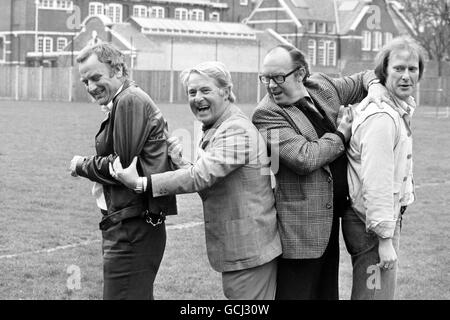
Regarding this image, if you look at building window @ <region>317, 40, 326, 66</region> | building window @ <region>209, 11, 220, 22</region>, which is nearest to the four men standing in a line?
building window @ <region>317, 40, 326, 66</region>

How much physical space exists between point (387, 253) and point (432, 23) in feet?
236

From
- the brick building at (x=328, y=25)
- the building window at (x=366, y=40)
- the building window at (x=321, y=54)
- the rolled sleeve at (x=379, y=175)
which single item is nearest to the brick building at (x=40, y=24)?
the brick building at (x=328, y=25)

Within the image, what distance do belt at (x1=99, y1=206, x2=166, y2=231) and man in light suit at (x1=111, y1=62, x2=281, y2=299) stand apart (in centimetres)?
25

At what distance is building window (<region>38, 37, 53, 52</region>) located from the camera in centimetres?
7400

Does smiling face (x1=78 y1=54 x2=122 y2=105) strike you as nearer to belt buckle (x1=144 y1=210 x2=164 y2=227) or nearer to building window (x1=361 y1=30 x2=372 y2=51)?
belt buckle (x1=144 y1=210 x2=164 y2=227)

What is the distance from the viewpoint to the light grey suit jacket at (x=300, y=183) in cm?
512

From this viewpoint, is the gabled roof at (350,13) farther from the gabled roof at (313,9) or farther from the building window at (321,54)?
the building window at (321,54)

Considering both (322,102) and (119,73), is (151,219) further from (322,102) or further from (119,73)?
(322,102)

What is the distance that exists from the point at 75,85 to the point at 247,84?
1148 cm

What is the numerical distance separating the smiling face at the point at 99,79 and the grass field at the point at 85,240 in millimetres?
2955

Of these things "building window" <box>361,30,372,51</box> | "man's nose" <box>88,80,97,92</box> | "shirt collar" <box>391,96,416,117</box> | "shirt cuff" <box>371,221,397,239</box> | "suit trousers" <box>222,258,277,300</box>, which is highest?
"building window" <box>361,30,372,51</box>

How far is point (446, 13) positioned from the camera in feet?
227

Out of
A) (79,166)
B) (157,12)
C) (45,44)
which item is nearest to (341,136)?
→ (79,166)

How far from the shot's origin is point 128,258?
5387mm
